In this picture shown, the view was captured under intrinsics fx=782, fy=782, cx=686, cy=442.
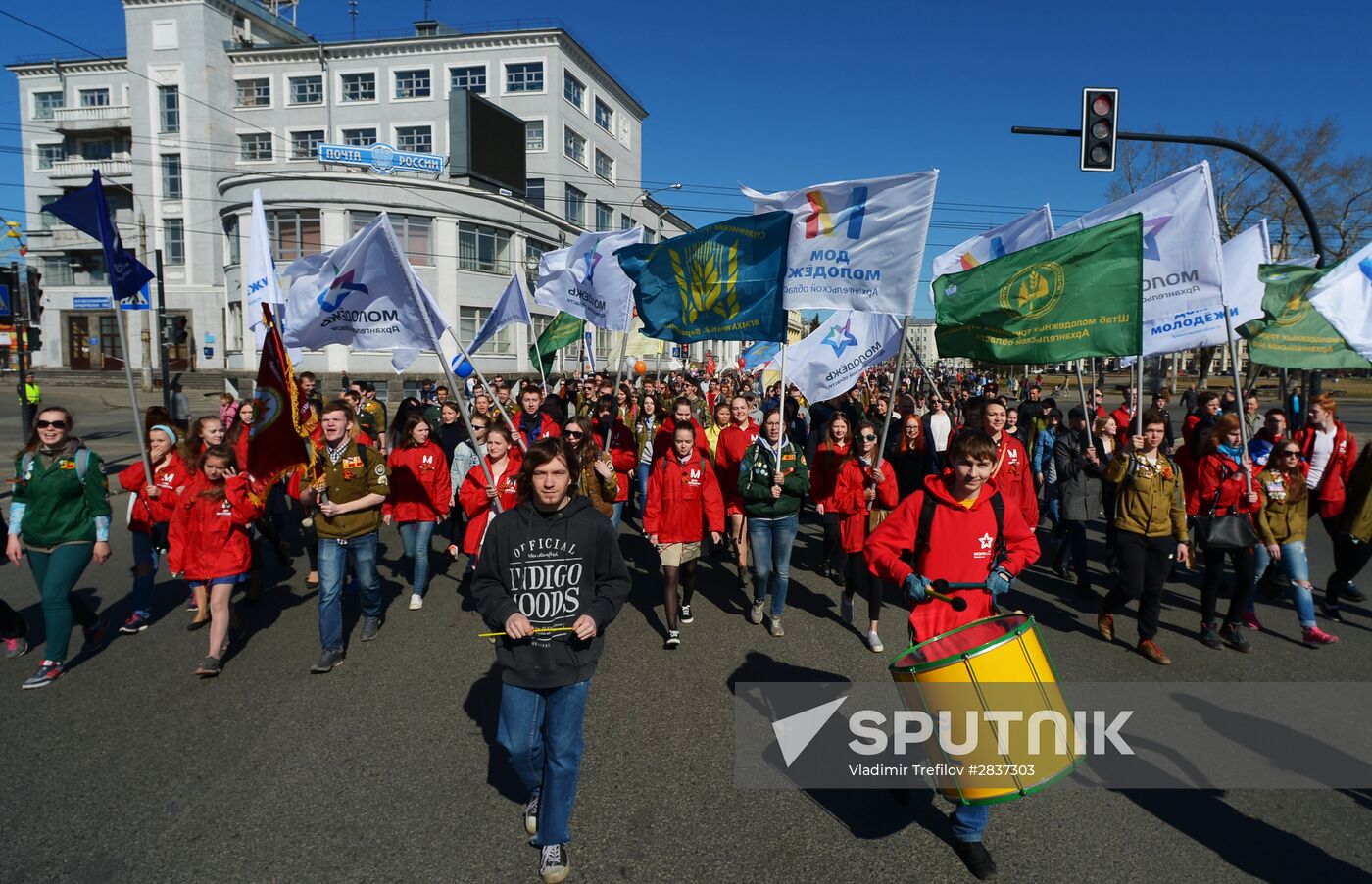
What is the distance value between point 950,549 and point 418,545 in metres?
5.20

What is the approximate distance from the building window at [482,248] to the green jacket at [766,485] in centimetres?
3167

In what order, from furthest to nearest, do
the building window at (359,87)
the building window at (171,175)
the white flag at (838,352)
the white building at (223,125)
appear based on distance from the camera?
1. the building window at (359,87)
2. the building window at (171,175)
3. the white building at (223,125)
4. the white flag at (838,352)

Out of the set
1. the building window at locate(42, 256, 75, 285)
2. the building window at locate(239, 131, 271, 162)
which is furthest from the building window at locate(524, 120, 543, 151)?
the building window at locate(42, 256, 75, 285)

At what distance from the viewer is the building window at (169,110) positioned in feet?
140

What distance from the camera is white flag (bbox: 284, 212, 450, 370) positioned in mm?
6473

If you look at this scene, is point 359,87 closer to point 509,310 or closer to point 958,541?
point 509,310

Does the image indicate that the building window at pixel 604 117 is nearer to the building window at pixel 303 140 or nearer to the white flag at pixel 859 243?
the building window at pixel 303 140

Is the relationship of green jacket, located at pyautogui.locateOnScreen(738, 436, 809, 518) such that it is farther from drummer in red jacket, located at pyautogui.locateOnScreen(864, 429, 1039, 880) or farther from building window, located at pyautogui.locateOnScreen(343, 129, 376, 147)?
building window, located at pyautogui.locateOnScreen(343, 129, 376, 147)

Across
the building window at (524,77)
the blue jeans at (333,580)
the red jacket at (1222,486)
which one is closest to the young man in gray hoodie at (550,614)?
the blue jeans at (333,580)

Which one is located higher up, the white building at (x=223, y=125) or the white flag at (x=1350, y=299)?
the white building at (x=223, y=125)

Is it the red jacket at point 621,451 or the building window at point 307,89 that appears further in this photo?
the building window at point 307,89

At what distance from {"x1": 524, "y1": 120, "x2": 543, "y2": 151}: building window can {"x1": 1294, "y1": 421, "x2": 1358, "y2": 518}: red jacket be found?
42.3 m

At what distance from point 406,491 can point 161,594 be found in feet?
8.35

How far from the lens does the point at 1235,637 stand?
614 cm
